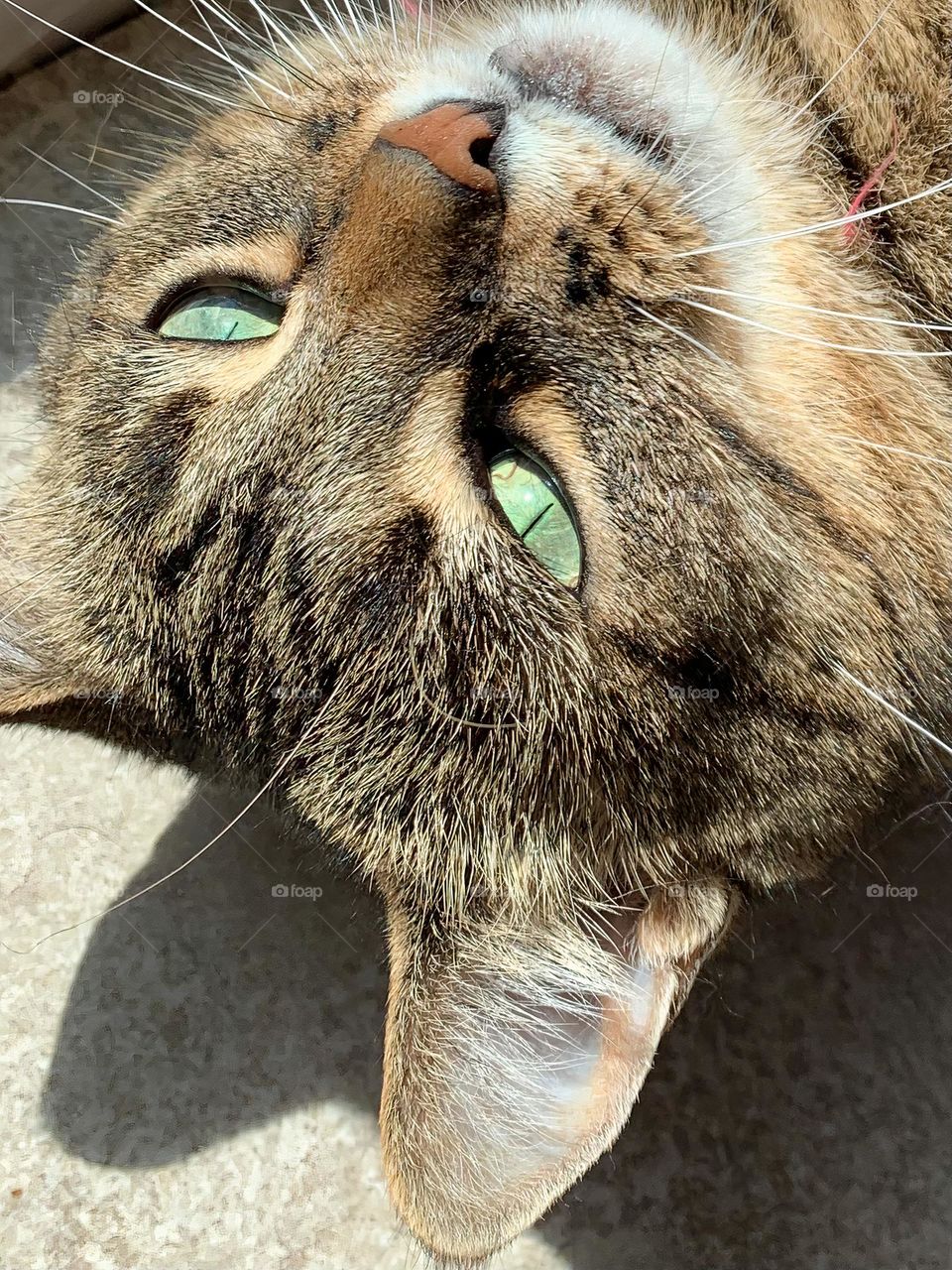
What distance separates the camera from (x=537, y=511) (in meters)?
1.15

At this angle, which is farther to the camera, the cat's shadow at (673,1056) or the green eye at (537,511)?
the cat's shadow at (673,1056)

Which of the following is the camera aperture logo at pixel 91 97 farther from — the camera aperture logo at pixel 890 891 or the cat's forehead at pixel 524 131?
the camera aperture logo at pixel 890 891

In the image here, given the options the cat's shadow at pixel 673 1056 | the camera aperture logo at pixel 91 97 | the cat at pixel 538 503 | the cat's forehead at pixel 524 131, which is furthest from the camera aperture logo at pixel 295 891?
the camera aperture logo at pixel 91 97

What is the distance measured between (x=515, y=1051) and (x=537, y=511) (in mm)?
684

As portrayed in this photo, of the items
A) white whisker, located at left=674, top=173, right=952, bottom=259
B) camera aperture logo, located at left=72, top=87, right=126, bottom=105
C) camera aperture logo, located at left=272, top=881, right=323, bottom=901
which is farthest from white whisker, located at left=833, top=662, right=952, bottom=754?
camera aperture logo, located at left=72, top=87, right=126, bottom=105

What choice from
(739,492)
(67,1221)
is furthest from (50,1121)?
(739,492)

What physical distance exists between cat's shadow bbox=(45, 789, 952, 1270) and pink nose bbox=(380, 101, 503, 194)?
4.28 feet

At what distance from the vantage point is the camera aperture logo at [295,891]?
6.68 ft

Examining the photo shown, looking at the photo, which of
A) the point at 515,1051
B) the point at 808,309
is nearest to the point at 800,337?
the point at 808,309

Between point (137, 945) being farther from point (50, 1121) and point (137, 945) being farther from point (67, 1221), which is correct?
point (67, 1221)

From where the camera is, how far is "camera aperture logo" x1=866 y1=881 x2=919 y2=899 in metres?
2.01

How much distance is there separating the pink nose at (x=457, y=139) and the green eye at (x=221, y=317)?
30 centimetres

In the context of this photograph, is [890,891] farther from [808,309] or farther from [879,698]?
[808,309]

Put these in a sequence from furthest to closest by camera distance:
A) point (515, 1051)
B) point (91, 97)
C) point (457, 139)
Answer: point (91, 97)
point (515, 1051)
point (457, 139)
